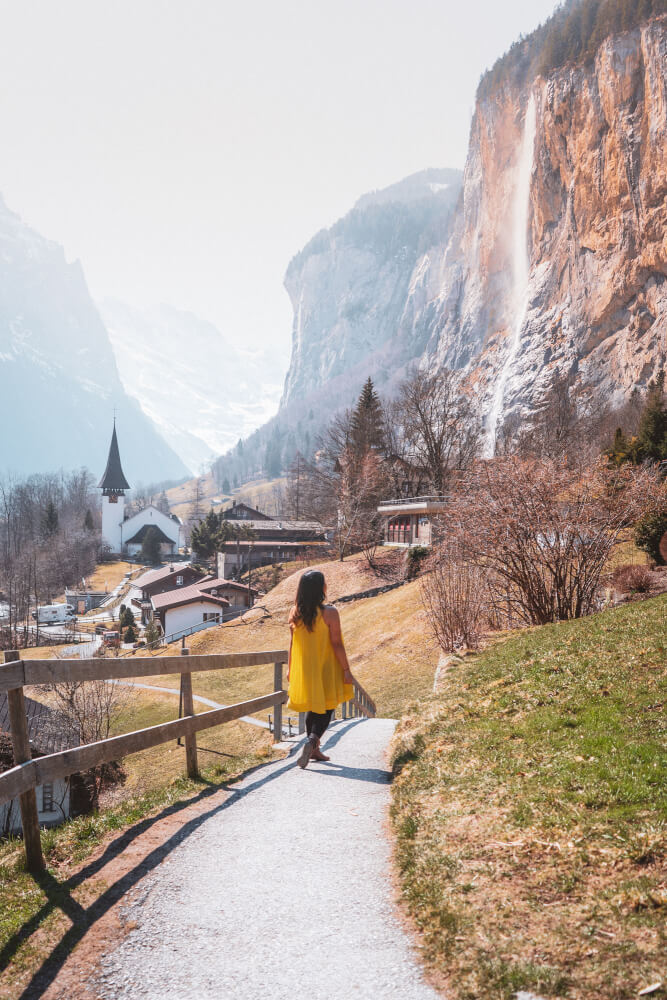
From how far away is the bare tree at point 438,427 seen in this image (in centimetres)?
5666

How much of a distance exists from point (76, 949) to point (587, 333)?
102526 millimetres

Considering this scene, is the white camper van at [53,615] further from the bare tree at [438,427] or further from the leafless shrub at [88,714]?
the leafless shrub at [88,714]

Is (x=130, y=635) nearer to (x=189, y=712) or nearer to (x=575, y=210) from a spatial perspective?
(x=189, y=712)

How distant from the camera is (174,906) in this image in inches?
171

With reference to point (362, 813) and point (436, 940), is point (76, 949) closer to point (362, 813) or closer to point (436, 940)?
point (436, 940)

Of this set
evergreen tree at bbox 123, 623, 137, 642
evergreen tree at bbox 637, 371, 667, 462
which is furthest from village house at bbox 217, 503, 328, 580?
evergreen tree at bbox 637, 371, 667, 462

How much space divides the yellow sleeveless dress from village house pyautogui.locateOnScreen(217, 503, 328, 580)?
6495 centimetres

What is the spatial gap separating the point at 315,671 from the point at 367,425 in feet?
186

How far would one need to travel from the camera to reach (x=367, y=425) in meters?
63.6

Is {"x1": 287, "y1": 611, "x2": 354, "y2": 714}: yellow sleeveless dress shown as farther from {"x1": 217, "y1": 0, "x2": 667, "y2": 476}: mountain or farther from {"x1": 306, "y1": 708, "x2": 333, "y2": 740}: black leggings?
{"x1": 217, "y1": 0, "x2": 667, "y2": 476}: mountain

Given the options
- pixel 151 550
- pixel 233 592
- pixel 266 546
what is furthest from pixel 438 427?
pixel 151 550

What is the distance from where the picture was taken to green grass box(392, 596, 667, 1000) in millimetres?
3418

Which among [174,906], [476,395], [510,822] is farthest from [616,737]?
[476,395]

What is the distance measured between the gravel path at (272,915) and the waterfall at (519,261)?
10457 cm
